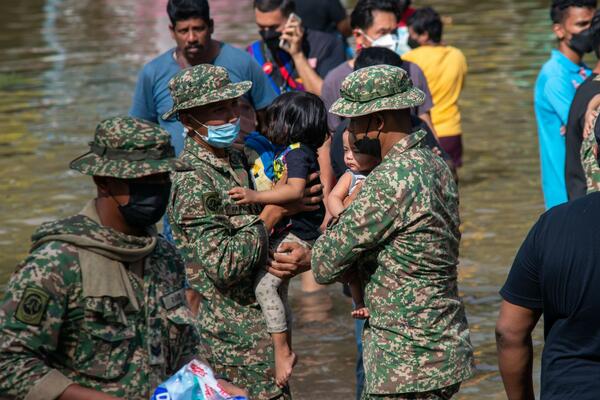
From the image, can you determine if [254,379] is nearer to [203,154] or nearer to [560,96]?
[203,154]

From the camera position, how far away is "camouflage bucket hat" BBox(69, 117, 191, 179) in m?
4.44

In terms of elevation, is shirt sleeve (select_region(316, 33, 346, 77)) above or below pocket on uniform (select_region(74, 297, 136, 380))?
below

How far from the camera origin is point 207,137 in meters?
5.65

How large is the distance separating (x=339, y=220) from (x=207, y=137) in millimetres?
880

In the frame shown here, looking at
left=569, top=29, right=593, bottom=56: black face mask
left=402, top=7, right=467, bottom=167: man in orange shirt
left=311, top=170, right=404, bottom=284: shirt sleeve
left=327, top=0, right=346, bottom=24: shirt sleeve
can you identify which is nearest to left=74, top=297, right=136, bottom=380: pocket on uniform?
left=311, top=170, right=404, bottom=284: shirt sleeve

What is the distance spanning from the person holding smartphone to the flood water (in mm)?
1694

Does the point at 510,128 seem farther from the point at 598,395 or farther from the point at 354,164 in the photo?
the point at 598,395

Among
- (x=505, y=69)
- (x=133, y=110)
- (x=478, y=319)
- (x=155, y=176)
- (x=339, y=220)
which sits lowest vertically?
(x=505, y=69)

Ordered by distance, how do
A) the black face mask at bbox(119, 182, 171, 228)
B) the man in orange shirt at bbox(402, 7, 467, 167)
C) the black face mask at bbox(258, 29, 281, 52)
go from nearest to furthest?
the black face mask at bbox(119, 182, 171, 228), the black face mask at bbox(258, 29, 281, 52), the man in orange shirt at bbox(402, 7, 467, 167)

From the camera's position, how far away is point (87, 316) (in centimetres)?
437

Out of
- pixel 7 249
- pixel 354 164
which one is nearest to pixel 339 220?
pixel 354 164

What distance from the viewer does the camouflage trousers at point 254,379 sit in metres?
5.66

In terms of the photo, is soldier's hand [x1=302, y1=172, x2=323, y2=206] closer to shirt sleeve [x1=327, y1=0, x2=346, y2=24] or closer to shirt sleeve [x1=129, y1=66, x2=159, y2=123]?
shirt sleeve [x1=129, y1=66, x2=159, y2=123]

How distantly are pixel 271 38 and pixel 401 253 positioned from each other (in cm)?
460
